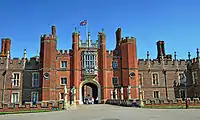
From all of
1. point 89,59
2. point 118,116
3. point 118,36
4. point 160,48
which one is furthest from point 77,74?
point 118,116

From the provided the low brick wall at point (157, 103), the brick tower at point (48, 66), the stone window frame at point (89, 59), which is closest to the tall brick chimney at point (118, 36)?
the stone window frame at point (89, 59)

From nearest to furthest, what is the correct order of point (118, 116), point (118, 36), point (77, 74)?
point (118, 116) → point (77, 74) → point (118, 36)

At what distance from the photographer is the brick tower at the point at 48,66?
35.1 metres

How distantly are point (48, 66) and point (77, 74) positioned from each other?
190 inches

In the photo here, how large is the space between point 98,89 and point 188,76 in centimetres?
1706

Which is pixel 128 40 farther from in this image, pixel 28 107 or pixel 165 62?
pixel 28 107

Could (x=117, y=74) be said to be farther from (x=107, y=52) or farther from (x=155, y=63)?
(x=155, y=63)

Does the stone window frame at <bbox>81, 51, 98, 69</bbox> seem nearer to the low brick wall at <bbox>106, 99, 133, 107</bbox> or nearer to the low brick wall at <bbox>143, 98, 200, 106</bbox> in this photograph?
the low brick wall at <bbox>106, 99, 133, 107</bbox>

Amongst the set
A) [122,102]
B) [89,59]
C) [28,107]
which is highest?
[89,59]

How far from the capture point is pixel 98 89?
122 feet

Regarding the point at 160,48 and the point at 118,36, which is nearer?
the point at 118,36

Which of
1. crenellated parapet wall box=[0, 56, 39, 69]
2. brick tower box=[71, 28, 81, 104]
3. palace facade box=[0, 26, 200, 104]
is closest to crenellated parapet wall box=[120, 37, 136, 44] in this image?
palace facade box=[0, 26, 200, 104]

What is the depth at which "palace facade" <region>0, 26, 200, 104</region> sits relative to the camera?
119 ft

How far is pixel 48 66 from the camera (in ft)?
119
